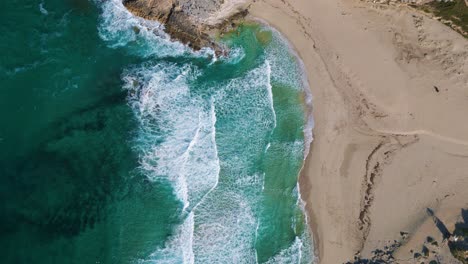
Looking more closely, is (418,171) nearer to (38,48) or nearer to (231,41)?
(231,41)

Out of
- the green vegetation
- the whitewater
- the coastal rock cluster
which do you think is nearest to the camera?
the whitewater

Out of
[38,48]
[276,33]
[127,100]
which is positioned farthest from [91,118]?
[276,33]

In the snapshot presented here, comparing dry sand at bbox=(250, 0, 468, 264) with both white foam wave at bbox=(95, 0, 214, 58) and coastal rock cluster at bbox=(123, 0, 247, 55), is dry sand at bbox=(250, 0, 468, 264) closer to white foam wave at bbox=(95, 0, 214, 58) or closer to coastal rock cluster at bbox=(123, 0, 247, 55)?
coastal rock cluster at bbox=(123, 0, 247, 55)

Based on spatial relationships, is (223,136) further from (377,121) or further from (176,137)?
(377,121)

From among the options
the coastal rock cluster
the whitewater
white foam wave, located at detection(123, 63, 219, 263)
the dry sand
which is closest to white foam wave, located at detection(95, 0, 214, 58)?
the whitewater

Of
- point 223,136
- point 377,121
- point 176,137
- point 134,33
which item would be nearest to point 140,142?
point 176,137
